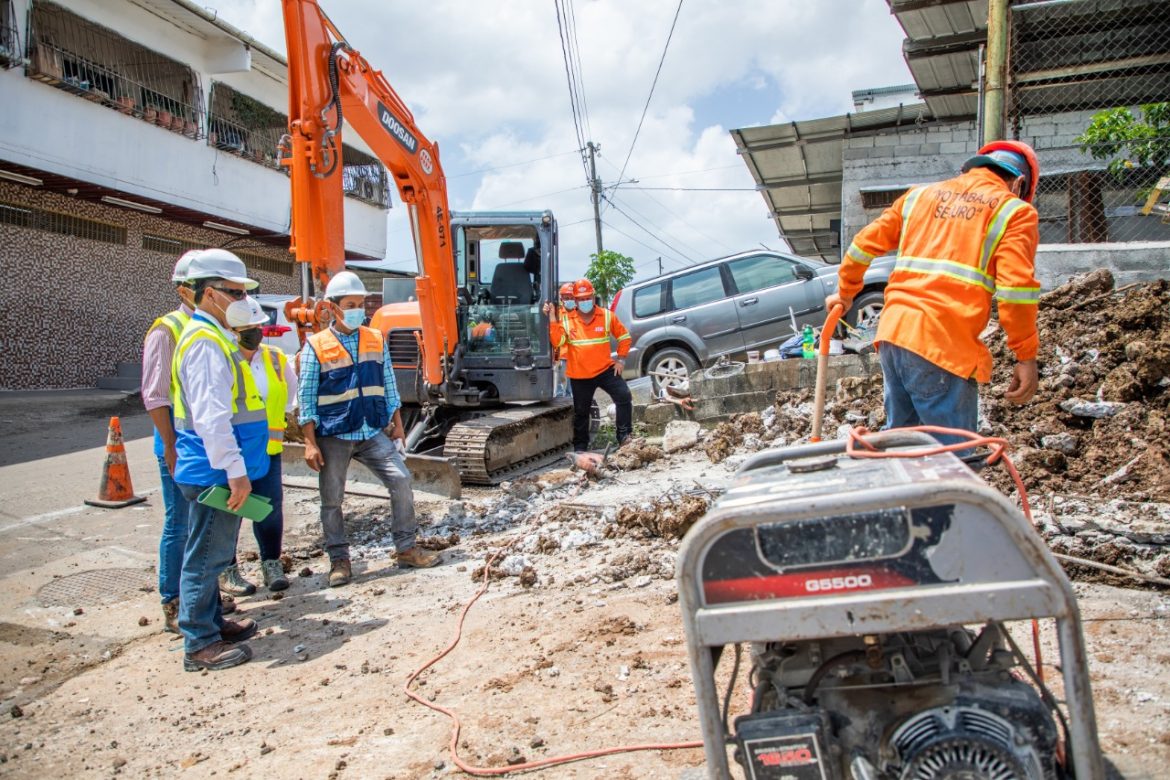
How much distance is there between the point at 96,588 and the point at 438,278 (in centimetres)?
394

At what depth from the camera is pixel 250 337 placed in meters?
4.96

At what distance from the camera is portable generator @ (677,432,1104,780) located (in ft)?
6.18

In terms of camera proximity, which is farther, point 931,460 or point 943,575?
point 931,460

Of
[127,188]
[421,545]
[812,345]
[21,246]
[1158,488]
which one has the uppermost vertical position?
[127,188]

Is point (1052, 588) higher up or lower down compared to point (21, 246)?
lower down

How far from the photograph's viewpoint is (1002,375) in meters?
6.79

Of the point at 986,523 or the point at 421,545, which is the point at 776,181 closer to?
the point at 421,545

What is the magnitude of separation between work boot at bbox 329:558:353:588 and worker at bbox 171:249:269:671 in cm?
100

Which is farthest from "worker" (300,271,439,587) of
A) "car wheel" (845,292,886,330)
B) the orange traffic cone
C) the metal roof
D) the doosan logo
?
the metal roof

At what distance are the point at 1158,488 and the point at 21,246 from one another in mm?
16277

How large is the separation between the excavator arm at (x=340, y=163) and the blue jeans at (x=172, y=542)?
174 centimetres

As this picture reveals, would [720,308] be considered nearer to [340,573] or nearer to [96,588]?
[340,573]

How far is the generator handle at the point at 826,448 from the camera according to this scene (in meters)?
2.64

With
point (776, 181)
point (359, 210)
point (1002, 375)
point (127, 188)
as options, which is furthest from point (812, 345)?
point (359, 210)
